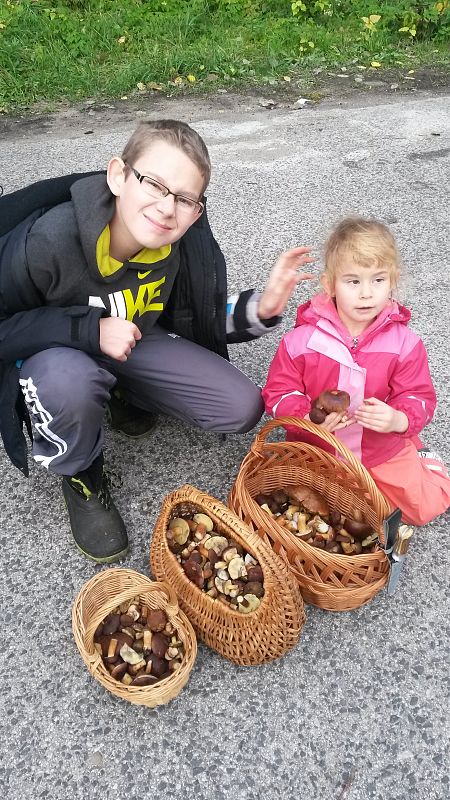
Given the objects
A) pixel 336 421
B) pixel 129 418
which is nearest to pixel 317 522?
pixel 336 421

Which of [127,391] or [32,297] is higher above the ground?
[32,297]

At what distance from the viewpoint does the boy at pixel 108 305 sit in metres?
1.94

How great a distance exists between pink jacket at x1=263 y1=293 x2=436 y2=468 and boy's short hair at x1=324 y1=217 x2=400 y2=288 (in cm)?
12

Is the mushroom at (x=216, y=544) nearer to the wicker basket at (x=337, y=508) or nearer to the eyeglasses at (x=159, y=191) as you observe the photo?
the wicker basket at (x=337, y=508)

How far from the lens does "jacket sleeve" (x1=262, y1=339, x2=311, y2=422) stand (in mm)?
2188

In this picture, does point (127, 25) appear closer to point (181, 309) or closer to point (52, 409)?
point (181, 309)

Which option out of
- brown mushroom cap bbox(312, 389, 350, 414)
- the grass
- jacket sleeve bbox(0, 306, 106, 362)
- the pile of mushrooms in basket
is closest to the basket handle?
brown mushroom cap bbox(312, 389, 350, 414)

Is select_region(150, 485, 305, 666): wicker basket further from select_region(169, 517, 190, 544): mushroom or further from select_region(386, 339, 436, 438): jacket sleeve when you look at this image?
select_region(386, 339, 436, 438): jacket sleeve

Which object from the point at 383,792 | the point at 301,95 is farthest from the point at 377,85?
the point at 383,792

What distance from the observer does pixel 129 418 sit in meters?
2.61

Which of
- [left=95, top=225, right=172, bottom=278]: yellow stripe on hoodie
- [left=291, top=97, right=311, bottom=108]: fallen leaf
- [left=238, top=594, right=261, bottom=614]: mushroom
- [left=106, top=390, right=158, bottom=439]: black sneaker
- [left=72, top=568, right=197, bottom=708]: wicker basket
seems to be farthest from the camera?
[left=291, top=97, right=311, bottom=108]: fallen leaf

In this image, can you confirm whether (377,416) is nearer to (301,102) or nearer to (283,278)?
(283,278)

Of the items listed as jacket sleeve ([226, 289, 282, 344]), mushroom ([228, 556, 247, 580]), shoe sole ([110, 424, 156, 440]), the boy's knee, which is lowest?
shoe sole ([110, 424, 156, 440])

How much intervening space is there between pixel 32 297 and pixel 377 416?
1.09 metres
